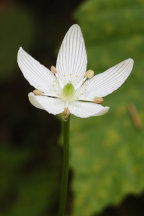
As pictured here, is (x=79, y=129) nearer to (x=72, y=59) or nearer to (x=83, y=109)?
(x=72, y=59)

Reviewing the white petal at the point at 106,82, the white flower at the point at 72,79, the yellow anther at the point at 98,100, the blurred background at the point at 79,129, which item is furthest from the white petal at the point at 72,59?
the blurred background at the point at 79,129

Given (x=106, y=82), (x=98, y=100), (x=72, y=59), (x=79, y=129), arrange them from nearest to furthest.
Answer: (x=98, y=100)
(x=106, y=82)
(x=72, y=59)
(x=79, y=129)

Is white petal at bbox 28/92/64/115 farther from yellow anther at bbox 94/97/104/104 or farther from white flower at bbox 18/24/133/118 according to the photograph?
yellow anther at bbox 94/97/104/104

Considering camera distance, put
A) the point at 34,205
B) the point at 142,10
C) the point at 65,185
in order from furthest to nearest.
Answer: the point at 34,205 → the point at 142,10 → the point at 65,185

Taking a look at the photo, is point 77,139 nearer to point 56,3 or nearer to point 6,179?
point 6,179

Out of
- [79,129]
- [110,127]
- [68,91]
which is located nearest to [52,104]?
[68,91]

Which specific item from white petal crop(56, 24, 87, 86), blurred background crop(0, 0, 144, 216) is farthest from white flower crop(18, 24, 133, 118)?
blurred background crop(0, 0, 144, 216)

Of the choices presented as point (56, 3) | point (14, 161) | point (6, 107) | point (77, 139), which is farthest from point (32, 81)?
point (56, 3)
